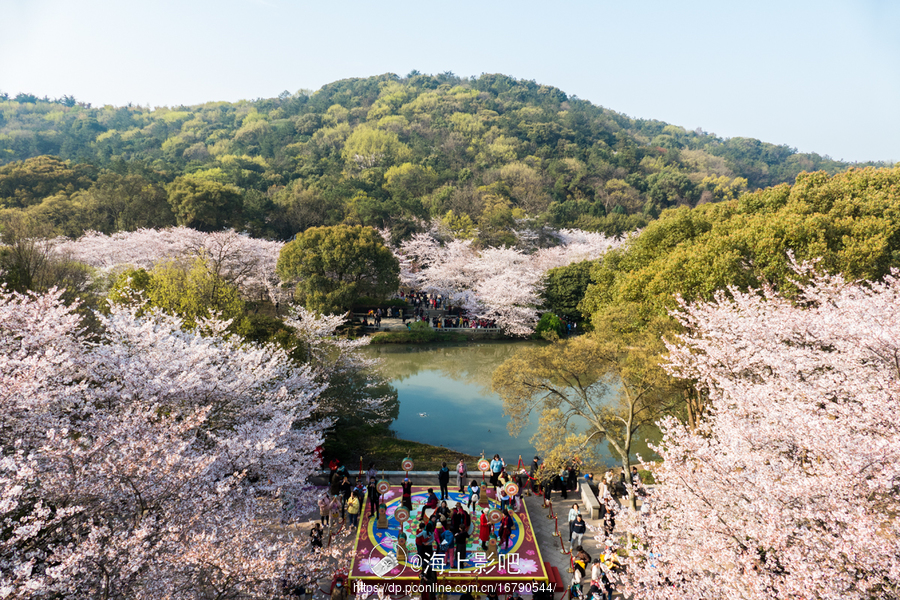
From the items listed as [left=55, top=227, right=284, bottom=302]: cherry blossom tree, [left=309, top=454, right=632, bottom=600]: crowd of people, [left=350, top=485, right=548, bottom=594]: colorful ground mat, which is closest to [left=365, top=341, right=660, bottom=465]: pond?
[left=309, top=454, right=632, bottom=600]: crowd of people

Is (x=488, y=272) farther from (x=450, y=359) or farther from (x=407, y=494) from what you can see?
(x=407, y=494)

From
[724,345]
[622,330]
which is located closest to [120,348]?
[724,345]

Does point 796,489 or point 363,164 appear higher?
point 363,164

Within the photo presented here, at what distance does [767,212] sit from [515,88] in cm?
11113

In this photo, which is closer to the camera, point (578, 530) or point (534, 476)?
point (578, 530)

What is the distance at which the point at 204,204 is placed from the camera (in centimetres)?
3419

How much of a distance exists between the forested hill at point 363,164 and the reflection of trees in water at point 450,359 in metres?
13.8

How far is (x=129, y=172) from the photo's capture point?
43.3 metres

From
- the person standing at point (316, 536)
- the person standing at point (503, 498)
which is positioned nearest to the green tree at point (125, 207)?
the person standing at point (316, 536)

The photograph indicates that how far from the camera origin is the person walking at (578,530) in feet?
29.2

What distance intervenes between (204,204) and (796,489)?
3828cm

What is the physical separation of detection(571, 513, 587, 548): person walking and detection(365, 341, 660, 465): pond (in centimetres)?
458

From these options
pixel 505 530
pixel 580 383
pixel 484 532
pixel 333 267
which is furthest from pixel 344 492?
pixel 333 267

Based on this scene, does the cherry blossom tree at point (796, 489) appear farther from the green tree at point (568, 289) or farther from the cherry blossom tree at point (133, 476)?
the green tree at point (568, 289)
